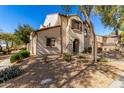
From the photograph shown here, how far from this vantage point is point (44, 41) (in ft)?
63.4

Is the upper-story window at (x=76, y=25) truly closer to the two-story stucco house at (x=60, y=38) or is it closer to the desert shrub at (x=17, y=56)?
the two-story stucco house at (x=60, y=38)

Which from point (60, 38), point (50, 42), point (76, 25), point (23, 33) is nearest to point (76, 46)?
point (76, 25)

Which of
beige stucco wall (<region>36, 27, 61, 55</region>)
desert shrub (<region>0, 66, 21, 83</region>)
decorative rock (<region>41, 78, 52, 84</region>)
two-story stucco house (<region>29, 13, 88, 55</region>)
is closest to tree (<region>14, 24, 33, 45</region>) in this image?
two-story stucco house (<region>29, 13, 88, 55</region>)

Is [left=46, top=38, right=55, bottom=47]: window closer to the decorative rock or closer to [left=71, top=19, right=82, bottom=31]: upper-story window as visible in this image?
[left=71, top=19, right=82, bottom=31]: upper-story window

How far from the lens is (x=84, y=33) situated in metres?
24.3

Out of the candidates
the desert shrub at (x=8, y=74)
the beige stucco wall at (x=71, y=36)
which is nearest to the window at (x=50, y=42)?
the beige stucco wall at (x=71, y=36)

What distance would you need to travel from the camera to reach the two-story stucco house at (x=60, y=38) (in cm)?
1928

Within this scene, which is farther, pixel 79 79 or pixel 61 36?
pixel 61 36

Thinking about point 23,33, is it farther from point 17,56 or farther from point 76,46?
point 17,56

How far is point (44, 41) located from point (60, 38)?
2.42 m
